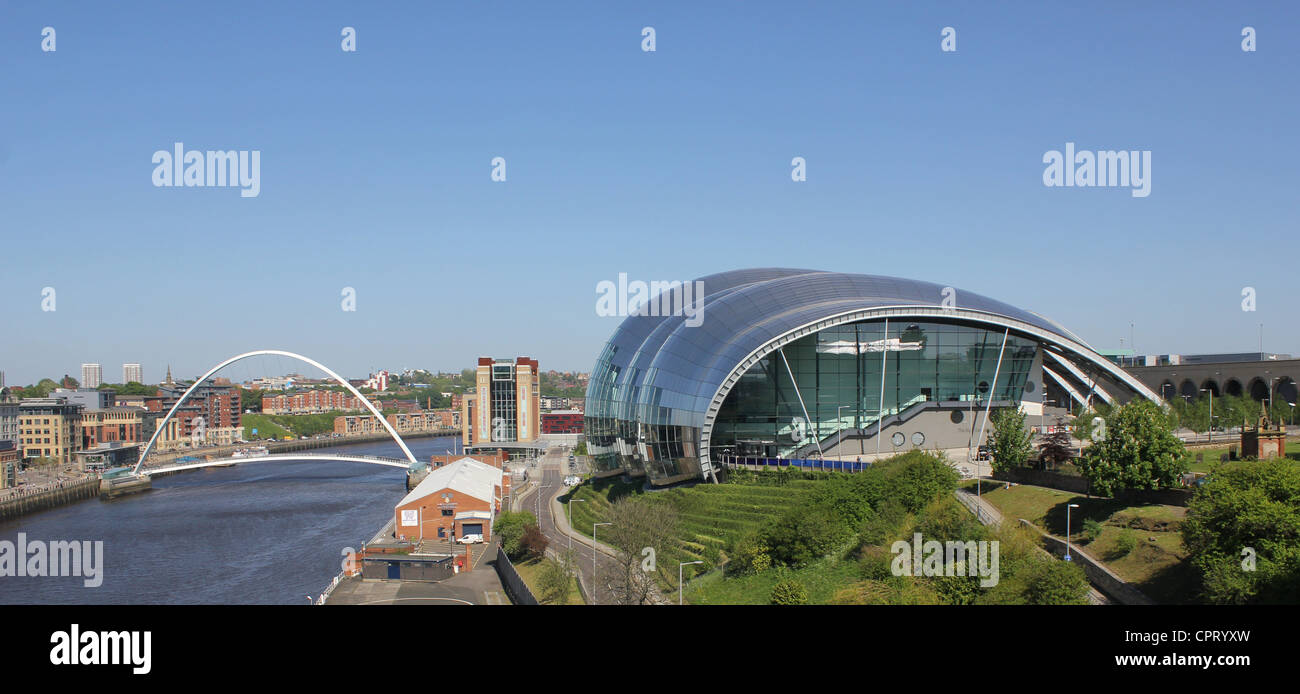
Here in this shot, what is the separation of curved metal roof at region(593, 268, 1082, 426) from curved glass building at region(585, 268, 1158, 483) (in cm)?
10

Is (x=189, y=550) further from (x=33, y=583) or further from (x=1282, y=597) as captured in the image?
(x=1282, y=597)

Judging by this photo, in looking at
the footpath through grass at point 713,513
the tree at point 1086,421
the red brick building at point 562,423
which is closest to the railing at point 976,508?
the footpath through grass at point 713,513

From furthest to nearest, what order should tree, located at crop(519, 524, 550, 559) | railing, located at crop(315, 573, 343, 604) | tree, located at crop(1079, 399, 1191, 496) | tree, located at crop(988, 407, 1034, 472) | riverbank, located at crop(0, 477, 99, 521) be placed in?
riverbank, located at crop(0, 477, 99, 521) < tree, located at crop(519, 524, 550, 559) < tree, located at crop(988, 407, 1034, 472) < railing, located at crop(315, 573, 343, 604) < tree, located at crop(1079, 399, 1191, 496)

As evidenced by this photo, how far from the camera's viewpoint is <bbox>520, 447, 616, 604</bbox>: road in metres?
37.4

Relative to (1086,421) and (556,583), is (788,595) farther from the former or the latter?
(1086,421)

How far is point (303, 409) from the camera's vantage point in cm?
19625

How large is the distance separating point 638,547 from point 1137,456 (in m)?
16.5

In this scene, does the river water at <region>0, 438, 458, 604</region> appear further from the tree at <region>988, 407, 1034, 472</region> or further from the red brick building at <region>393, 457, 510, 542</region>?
the tree at <region>988, 407, 1034, 472</region>

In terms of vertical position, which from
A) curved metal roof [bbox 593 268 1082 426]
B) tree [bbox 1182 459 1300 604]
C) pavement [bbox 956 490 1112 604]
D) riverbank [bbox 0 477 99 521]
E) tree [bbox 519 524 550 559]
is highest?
curved metal roof [bbox 593 268 1082 426]

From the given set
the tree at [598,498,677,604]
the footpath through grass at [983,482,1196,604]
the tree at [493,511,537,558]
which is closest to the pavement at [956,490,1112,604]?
the footpath through grass at [983,482,1196,604]
